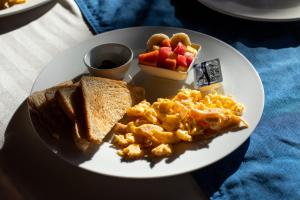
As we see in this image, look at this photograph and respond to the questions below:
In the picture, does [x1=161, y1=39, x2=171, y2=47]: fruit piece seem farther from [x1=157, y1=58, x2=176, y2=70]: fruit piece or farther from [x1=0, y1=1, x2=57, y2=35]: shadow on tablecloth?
[x1=0, y1=1, x2=57, y2=35]: shadow on tablecloth

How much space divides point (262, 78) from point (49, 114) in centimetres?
59

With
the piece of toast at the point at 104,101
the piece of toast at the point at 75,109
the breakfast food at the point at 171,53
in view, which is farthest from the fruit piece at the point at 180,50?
the piece of toast at the point at 75,109

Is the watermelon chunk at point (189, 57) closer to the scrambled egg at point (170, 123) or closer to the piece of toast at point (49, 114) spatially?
the scrambled egg at point (170, 123)

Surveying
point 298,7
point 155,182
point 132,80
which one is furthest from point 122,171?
point 298,7

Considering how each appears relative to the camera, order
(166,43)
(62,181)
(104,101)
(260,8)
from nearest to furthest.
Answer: (62,181) < (104,101) < (166,43) < (260,8)

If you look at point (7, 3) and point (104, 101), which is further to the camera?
point (7, 3)

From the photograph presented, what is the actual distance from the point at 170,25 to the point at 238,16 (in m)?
0.23

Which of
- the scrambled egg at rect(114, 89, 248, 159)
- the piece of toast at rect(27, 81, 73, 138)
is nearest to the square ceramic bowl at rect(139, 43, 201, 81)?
the scrambled egg at rect(114, 89, 248, 159)

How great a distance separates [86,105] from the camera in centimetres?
93

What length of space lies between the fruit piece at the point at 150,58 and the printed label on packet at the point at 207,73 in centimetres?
11

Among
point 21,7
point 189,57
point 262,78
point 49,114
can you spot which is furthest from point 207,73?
point 21,7

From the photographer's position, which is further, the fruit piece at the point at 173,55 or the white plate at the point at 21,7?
the white plate at the point at 21,7

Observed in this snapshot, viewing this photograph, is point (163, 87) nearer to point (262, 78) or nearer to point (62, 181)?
point (262, 78)

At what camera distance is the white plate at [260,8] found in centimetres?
128
